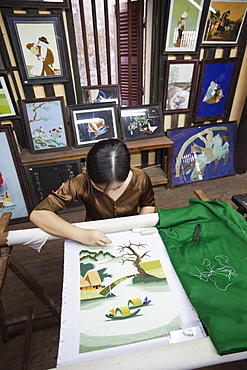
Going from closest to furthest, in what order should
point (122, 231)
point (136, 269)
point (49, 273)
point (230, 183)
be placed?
point (136, 269) → point (122, 231) → point (49, 273) → point (230, 183)

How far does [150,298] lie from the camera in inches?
32.5

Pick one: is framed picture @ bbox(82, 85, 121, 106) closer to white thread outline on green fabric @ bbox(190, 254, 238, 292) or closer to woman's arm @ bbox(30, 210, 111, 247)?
woman's arm @ bbox(30, 210, 111, 247)

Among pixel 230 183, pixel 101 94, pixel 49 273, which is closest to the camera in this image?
pixel 49 273

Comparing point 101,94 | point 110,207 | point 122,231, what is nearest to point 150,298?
point 122,231

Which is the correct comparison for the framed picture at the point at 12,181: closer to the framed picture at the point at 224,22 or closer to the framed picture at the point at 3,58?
the framed picture at the point at 3,58

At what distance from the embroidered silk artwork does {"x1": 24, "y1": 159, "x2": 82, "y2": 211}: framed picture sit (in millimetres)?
1452

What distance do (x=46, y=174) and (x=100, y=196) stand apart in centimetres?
129

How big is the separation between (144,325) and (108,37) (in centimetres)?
254

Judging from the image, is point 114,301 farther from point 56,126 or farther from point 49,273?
point 56,126

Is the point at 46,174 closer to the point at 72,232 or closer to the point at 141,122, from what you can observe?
the point at 141,122

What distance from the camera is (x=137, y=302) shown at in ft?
2.67

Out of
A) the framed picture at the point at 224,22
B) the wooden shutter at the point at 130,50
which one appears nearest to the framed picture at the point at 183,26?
the framed picture at the point at 224,22

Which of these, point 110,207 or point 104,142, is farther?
point 110,207

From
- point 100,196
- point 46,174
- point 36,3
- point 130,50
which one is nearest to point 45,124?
point 46,174
